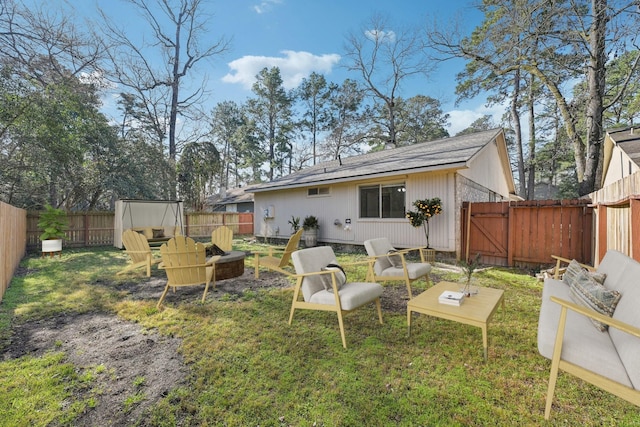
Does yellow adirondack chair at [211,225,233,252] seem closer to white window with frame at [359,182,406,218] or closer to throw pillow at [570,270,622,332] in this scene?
white window with frame at [359,182,406,218]

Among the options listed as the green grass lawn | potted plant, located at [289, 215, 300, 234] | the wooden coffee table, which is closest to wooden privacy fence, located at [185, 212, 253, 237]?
potted plant, located at [289, 215, 300, 234]

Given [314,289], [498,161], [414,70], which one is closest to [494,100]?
[414,70]

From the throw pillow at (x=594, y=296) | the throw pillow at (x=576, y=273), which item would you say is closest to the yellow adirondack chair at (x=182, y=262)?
the throw pillow at (x=594, y=296)

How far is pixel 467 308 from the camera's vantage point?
2.74 metres

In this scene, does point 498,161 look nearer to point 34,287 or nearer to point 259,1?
point 259,1

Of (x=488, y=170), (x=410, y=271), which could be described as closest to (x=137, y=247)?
(x=410, y=271)

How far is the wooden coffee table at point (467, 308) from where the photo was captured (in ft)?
8.11

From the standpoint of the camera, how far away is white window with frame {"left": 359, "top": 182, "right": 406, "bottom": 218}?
26.7 feet

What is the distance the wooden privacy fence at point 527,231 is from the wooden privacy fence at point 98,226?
12.8 meters

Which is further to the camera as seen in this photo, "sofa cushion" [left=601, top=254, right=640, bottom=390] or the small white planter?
the small white planter

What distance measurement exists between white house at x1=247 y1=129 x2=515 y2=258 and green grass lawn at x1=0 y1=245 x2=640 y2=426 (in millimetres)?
3956

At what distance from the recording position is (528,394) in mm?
2039

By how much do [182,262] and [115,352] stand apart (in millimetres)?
1505

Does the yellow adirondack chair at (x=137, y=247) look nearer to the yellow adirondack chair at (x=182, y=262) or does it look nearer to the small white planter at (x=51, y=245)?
the yellow adirondack chair at (x=182, y=262)
